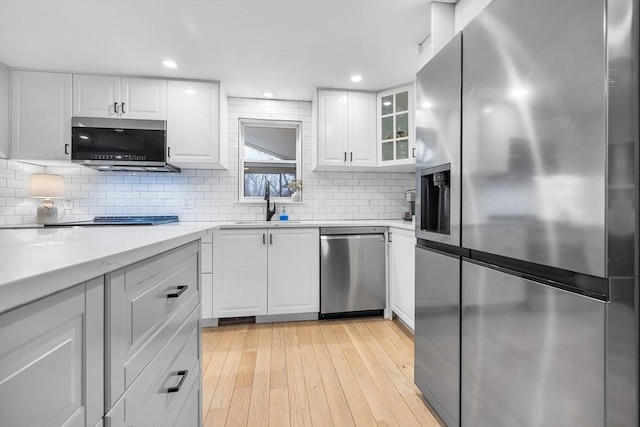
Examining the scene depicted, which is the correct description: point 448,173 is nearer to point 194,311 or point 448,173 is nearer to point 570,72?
point 570,72

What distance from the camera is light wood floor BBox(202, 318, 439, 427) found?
153 centimetres

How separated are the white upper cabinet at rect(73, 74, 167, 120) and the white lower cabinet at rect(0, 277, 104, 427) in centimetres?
277

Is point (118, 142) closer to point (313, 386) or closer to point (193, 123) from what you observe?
point (193, 123)

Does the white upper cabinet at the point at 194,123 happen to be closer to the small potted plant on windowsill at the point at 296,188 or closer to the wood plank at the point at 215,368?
the small potted plant on windowsill at the point at 296,188

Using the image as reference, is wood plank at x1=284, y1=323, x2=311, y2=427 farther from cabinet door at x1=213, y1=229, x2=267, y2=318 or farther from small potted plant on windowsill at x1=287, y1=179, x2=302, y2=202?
small potted plant on windowsill at x1=287, y1=179, x2=302, y2=202

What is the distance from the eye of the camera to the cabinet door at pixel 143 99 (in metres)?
2.76

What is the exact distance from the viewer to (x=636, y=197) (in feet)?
2.15

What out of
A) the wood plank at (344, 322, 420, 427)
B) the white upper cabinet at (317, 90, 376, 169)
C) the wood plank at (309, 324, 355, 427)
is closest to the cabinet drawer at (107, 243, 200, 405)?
the wood plank at (309, 324, 355, 427)

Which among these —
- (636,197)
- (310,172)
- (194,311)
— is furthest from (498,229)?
(310,172)

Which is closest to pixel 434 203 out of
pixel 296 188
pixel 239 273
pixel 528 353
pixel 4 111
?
pixel 528 353

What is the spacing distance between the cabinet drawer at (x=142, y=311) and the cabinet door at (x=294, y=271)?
1701 mm

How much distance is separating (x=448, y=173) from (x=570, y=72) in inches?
24.4

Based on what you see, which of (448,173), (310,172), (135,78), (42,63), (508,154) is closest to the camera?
(508,154)

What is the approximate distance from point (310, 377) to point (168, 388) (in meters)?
1.18
